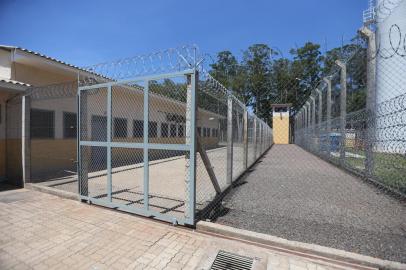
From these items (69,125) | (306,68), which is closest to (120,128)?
(69,125)

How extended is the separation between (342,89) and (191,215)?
7.88 metres

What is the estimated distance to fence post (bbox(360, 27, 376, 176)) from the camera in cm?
664

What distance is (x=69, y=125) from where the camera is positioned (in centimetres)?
1011

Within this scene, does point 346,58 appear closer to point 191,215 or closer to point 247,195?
point 247,195

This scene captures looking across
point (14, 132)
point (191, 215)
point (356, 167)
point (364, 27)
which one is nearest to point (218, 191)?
point (191, 215)

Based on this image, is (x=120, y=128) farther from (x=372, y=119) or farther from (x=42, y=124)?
(x=372, y=119)

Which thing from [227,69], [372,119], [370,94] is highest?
[227,69]

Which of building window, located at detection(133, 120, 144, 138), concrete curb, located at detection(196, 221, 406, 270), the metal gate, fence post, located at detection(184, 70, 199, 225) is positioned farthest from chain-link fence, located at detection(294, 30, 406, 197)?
building window, located at detection(133, 120, 144, 138)

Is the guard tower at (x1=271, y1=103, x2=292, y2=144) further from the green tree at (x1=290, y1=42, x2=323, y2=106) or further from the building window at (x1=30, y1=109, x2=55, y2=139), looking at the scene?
the building window at (x1=30, y1=109, x2=55, y2=139)

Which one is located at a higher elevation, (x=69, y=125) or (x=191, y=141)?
(x=69, y=125)

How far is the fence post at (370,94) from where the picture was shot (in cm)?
664

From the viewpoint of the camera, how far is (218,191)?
516 cm

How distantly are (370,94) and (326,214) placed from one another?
427cm

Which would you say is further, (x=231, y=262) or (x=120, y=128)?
(x=120, y=128)
